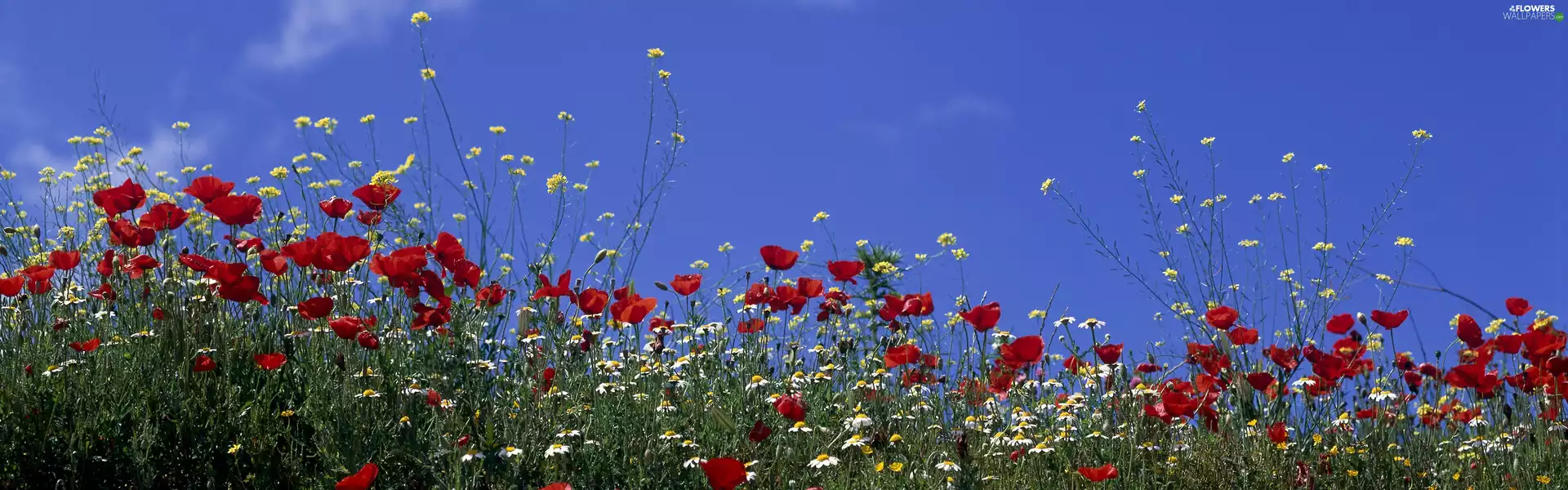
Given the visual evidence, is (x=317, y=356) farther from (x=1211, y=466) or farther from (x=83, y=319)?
(x=1211, y=466)

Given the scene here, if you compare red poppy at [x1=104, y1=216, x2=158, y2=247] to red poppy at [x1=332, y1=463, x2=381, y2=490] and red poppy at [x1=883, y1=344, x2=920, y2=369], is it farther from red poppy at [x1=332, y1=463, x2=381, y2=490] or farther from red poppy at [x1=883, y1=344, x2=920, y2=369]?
red poppy at [x1=883, y1=344, x2=920, y2=369]

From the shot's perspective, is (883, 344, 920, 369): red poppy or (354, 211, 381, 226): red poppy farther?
(354, 211, 381, 226): red poppy

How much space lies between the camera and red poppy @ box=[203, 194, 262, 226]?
414 cm

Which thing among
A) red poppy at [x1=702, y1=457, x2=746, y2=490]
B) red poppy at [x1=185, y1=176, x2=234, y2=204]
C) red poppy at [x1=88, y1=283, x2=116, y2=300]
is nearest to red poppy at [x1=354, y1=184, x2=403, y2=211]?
red poppy at [x1=185, y1=176, x2=234, y2=204]

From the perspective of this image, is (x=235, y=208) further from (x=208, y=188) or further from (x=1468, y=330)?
(x=1468, y=330)

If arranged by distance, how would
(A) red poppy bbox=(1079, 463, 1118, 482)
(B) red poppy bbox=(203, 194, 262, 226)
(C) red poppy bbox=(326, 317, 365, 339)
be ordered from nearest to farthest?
(A) red poppy bbox=(1079, 463, 1118, 482) < (C) red poppy bbox=(326, 317, 365, 339) < (B) red poppy bbox=(203, 194, 262, 226)

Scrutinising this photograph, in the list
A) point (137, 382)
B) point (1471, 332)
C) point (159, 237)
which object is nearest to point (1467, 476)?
point (1471, 332)

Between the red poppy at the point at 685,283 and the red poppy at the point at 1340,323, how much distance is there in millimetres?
2328

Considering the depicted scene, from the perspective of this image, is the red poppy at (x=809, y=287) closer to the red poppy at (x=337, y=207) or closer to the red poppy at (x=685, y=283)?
the red poppy at (x=685, y=283)

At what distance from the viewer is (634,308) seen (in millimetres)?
4215

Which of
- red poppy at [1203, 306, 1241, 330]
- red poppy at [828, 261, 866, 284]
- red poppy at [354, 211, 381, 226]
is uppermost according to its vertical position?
red poppy at [354, 211, 381, 226]

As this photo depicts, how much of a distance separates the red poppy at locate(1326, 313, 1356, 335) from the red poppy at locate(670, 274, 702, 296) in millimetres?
2328

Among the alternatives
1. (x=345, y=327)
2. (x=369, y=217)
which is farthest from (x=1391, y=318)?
(x=369, y=217)

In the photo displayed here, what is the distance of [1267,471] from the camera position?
3.87 m
